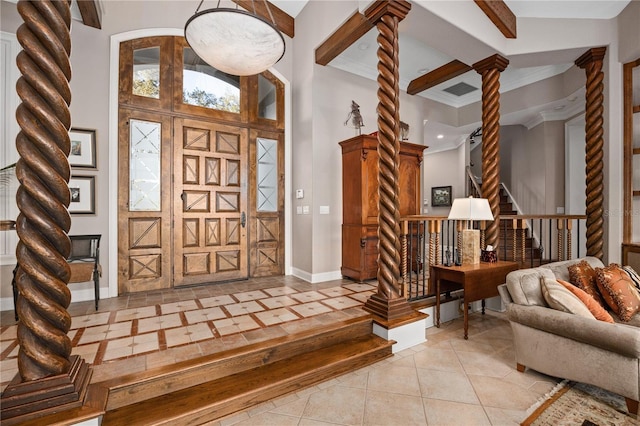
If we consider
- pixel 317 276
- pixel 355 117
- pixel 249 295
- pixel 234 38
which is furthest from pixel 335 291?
pixel 234 38

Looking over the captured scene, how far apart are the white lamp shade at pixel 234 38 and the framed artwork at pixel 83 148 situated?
2.05 metres

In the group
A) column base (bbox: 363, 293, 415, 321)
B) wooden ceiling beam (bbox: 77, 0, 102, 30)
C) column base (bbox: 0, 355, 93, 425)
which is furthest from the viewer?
wooden ceiling beam (bbox: 77, 0, 102, 30)

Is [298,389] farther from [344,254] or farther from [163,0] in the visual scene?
[163,0]

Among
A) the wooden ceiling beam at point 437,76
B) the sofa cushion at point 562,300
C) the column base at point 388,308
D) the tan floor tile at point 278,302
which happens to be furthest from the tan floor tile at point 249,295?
the wooden ceiling beam at point 437,76

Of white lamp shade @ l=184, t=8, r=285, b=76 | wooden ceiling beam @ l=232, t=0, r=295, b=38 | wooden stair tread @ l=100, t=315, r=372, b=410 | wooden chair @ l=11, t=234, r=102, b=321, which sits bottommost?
wooden stair tread @ l=100, t=315, r=372, b=410

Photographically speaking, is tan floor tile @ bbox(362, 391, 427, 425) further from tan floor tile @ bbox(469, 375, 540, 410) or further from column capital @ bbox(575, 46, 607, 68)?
column capital @ bbox(575, 46, 607, 68)

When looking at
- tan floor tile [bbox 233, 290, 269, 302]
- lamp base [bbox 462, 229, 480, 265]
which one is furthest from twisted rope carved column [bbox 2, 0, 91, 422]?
lamp base [bbox 462, 229, 480, 265]

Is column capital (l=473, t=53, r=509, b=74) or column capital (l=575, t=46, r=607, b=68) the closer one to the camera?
column capital (l=575, t=46, r=607, b=68)

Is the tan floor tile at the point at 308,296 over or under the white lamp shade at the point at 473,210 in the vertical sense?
under

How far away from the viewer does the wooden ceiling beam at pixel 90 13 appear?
3.22 metres

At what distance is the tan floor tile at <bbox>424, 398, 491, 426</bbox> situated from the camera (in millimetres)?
1799

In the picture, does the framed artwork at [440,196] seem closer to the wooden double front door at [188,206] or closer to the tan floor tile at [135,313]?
the wooden double front door at [188,206]

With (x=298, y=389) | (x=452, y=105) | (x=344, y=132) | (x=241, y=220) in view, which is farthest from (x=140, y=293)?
(x=452, y=105)

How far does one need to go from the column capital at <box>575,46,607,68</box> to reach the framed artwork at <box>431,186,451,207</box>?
14.8 ft
